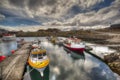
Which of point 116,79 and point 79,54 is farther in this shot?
point 79,54

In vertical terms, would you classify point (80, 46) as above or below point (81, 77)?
above

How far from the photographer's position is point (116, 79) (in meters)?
25.3

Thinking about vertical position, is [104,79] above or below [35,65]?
below

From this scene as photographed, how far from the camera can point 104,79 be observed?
1023 inches

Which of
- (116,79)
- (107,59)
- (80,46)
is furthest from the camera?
(80,46)

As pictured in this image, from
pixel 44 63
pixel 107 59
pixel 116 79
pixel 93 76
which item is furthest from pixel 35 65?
pixel 107 59

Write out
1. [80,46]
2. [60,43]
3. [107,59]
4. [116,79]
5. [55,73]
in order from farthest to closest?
1. [60,43]
2. [80,46]
3. [107,59]
4. [55,73]
5. [116,79]

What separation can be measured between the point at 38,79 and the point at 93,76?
1198 centimetres

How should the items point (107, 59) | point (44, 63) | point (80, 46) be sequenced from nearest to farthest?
point (44, 63) → point (107, 59) → point (80, 46)

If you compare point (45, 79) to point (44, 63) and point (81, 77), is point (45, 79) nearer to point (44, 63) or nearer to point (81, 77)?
point (44, 63)

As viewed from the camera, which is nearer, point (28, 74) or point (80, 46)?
point (28, 74)

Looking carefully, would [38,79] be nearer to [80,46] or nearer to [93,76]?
[93,76]

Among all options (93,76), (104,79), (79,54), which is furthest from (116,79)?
(79,54)

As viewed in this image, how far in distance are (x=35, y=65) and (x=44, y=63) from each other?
1.94m
